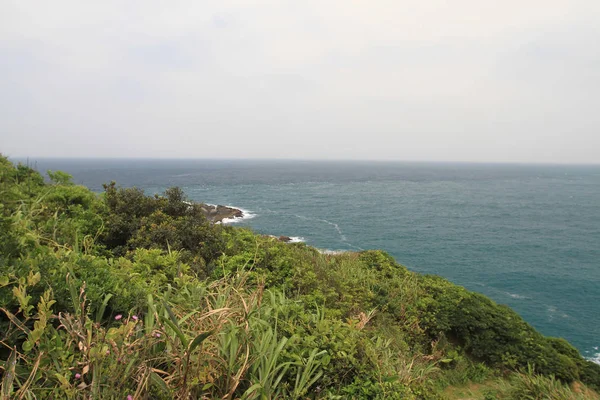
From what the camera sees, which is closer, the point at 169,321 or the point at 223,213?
the point at 169,321

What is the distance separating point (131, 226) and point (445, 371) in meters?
9.35

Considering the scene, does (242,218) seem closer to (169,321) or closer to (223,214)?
(223,214)

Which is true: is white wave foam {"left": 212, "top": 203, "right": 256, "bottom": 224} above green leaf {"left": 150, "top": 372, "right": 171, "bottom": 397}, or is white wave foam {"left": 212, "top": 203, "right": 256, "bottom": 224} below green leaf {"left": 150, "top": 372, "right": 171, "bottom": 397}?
below

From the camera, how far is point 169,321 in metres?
2.28

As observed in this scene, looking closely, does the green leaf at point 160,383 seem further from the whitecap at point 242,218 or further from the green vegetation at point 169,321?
the whitecap at point 242,218

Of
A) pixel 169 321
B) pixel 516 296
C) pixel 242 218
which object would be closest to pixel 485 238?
pixel 516 296

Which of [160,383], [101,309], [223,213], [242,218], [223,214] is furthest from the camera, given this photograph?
[223,213]

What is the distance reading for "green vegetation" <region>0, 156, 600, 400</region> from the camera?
2.17m

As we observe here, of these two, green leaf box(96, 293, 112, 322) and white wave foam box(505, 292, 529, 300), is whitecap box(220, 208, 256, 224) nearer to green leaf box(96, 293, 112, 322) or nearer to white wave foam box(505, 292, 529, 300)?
white wave foam box(505, 292, 529, 300)

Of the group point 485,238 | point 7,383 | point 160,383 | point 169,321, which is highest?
point 169,321

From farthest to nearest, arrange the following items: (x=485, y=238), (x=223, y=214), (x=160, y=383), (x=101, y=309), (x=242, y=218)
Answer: (x=223, y=214)
(x=242, y=218)
(x=485, y=238)
(x=101, y=309)
(x=160, y=383)

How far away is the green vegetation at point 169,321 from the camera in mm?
2166

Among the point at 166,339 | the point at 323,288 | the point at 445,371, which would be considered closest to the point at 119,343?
the point at 166,339

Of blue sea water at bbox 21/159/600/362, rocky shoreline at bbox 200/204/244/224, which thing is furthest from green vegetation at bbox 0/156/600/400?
rocky shoreline at bbox 200/204/244/224
